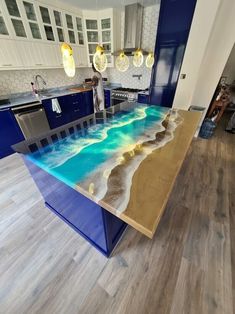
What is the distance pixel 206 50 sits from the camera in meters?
2.54

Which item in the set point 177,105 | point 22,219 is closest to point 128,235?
point 22,219

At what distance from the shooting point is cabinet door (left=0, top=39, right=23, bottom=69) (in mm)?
2455

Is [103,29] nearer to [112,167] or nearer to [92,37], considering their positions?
[92,37]

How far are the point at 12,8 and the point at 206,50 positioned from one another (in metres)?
3.38

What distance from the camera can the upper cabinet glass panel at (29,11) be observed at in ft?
8.34

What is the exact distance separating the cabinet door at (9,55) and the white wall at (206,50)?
10.1 feet

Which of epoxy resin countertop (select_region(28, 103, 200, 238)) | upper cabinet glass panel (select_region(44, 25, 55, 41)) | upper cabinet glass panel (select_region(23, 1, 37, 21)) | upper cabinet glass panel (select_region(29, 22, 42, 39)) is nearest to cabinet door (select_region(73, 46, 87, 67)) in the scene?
upper cabinet glass panel (select_region(44, 25, 55, 41))

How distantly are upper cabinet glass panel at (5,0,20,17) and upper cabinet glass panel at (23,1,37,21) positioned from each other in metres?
0.17

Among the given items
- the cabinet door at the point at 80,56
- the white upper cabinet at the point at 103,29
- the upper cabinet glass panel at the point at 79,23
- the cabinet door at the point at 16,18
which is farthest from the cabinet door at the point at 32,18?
the white upper cabinet at the point at 103,29

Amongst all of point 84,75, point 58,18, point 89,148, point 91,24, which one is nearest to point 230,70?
point 91,24

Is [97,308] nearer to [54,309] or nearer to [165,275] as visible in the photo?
[54,309]

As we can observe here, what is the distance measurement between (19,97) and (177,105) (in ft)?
11.1

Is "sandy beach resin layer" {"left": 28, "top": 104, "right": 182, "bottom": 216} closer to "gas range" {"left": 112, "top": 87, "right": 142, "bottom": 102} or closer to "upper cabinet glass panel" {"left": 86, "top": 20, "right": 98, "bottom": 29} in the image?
"gas range" {"left": 112, "top": 87, "right": 142, "bottom": 102}

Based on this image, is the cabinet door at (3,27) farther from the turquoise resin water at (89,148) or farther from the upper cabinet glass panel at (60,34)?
the turquoise resin water at (89,148)
